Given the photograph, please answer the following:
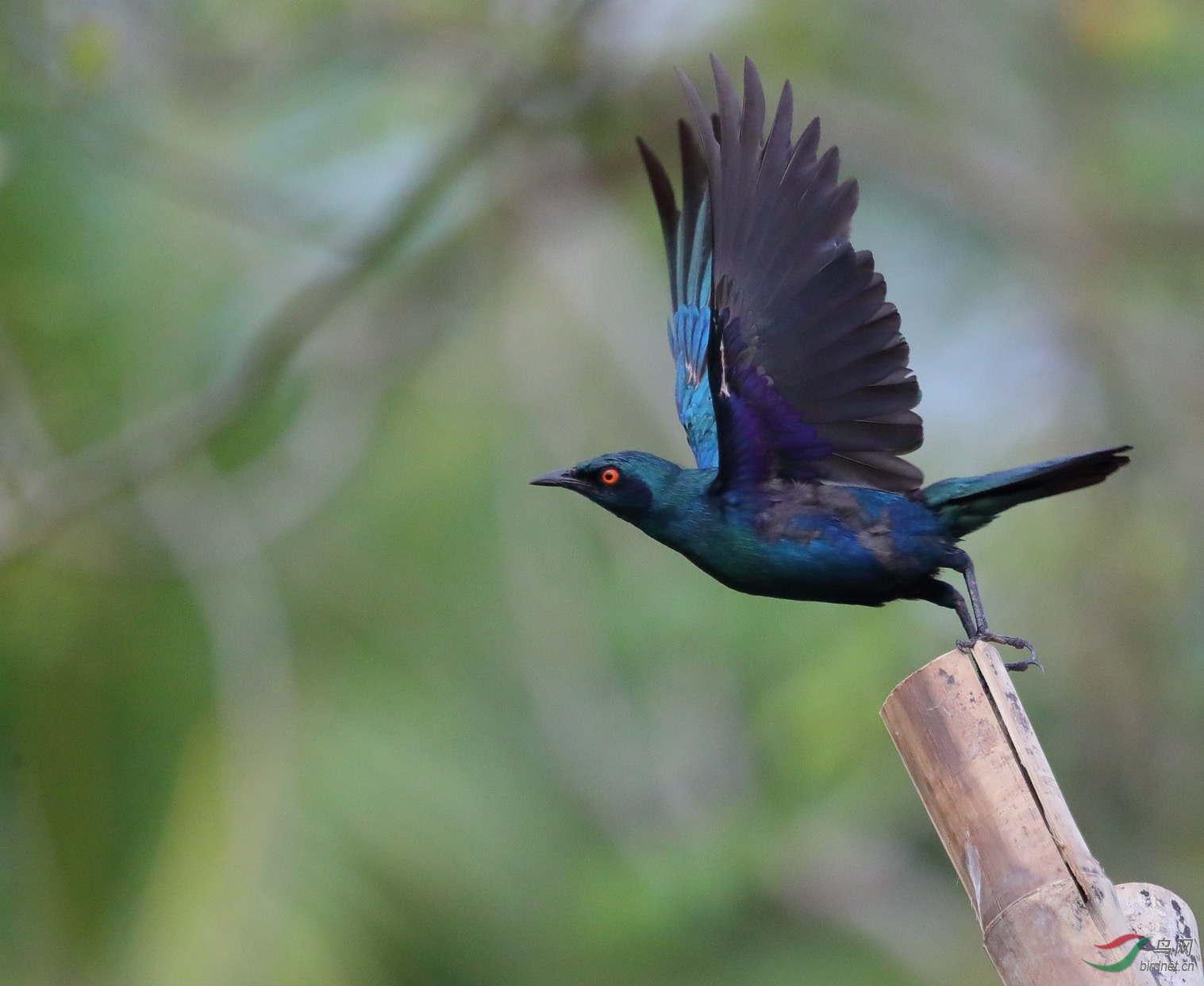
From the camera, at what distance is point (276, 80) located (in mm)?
8609

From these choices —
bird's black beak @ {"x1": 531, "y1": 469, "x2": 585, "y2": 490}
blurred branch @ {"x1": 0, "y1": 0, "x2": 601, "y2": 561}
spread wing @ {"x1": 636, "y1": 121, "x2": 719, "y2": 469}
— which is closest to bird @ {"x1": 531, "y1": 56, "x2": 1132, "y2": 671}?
bird's black beak @ {"x1": 531, "y1": 469, "x2": 585, "y2": 490}

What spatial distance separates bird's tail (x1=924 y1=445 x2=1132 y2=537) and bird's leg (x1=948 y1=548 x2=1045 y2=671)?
93 mm

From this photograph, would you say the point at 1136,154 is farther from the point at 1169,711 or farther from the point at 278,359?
the point at 278,359

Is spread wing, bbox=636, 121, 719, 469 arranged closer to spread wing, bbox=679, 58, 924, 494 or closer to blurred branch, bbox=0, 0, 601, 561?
spread wing, bbox=679, 58, 924, 494

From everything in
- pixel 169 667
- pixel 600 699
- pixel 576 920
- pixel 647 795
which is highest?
pixel 169 667

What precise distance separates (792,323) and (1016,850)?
59.8 inches

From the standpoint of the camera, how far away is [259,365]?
751 cm

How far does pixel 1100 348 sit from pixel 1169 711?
202 cm

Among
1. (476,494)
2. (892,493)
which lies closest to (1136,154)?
(476,494)

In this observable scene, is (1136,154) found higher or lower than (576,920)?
higher

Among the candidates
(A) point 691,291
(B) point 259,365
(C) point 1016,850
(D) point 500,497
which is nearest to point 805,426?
(A) point 691,291

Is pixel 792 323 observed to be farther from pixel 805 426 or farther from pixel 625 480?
pixel 625 480

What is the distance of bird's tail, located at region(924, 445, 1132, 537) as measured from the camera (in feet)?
11.7

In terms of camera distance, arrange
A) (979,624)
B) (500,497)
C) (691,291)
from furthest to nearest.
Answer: (500,497), (691,291), (979,624)
